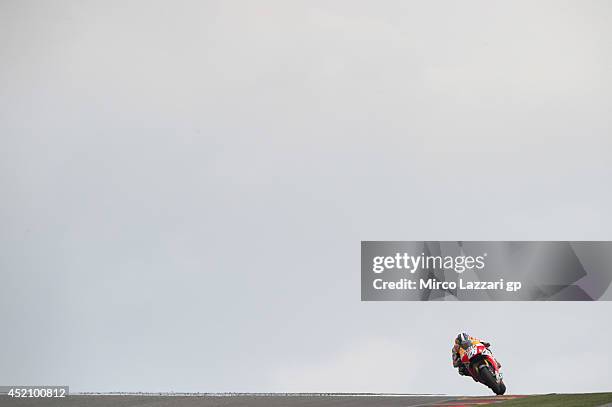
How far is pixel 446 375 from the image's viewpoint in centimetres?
1425

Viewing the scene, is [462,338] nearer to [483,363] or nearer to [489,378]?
[483,363]

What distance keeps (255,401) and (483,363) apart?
10.2ft

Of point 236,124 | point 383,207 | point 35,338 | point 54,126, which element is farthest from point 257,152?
point 35,338

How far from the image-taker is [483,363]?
46.6 ft

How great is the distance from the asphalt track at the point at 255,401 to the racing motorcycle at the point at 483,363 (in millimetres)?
285

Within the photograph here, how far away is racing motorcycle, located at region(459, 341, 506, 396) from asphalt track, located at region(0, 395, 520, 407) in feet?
0.94

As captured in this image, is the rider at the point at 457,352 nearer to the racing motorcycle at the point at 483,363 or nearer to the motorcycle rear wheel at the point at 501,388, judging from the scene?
A: the racing motorcycle at the point at 483,363

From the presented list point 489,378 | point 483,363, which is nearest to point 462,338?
point 483,363

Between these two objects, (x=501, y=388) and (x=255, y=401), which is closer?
(x=255, y=401)

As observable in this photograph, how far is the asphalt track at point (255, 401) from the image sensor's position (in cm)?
1348

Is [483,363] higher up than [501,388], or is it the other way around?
[483,363]

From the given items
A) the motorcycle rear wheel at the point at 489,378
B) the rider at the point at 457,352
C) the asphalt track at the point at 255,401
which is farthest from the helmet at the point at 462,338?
the asphalt track at the point at 255,401

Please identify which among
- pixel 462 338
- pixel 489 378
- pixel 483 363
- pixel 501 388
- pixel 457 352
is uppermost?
pixel 462 338

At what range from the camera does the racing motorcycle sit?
558 inches
